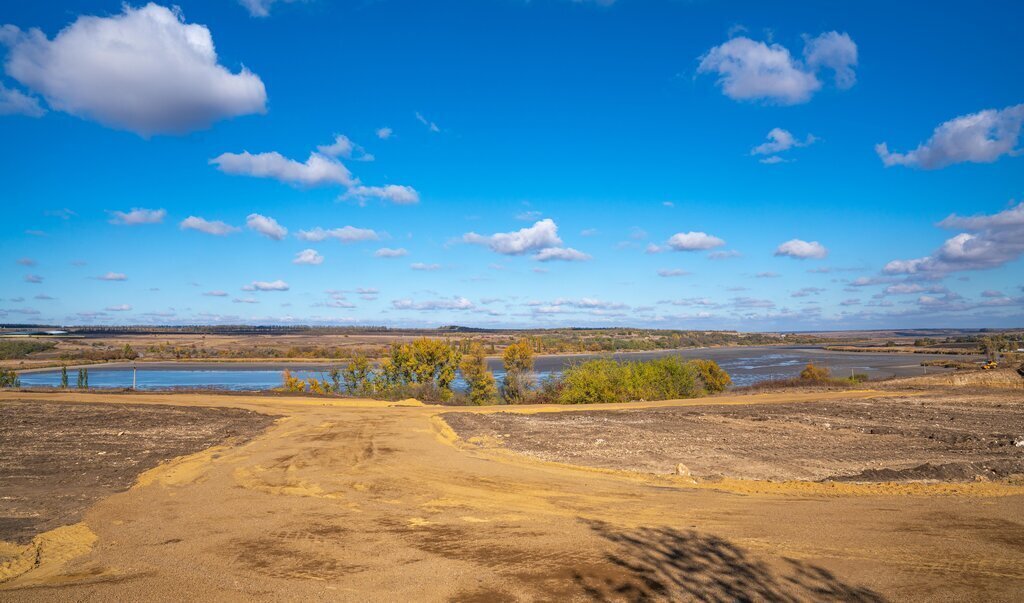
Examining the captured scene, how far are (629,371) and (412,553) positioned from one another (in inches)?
1181

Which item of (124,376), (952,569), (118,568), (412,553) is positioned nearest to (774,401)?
(952,569)

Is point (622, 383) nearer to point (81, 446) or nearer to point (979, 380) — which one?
point (979, 380)

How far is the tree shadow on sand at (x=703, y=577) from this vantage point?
6.11m

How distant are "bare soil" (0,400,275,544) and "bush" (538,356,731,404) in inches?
705

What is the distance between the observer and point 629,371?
36250 millimetres

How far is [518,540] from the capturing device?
799cm

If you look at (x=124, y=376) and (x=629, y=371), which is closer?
(x=629, y=371)

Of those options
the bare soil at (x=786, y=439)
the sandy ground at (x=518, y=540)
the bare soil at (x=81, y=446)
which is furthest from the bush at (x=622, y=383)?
the sandy ground at (x=518, y=540)

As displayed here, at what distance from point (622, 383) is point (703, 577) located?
29338 millimetres

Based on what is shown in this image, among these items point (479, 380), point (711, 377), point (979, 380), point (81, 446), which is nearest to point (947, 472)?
point (81, 446)

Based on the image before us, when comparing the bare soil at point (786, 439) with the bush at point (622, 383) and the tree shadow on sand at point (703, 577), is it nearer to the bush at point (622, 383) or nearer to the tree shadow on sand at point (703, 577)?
the tree shadow on sand at point (703, 577)

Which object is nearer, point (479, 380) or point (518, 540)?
point (518, 540)

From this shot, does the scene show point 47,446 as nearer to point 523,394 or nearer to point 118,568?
point 118,568

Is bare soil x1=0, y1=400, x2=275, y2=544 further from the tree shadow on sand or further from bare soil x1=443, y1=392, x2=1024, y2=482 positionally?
bare soil x1=443, y1=392, x2=1024, y2=482
